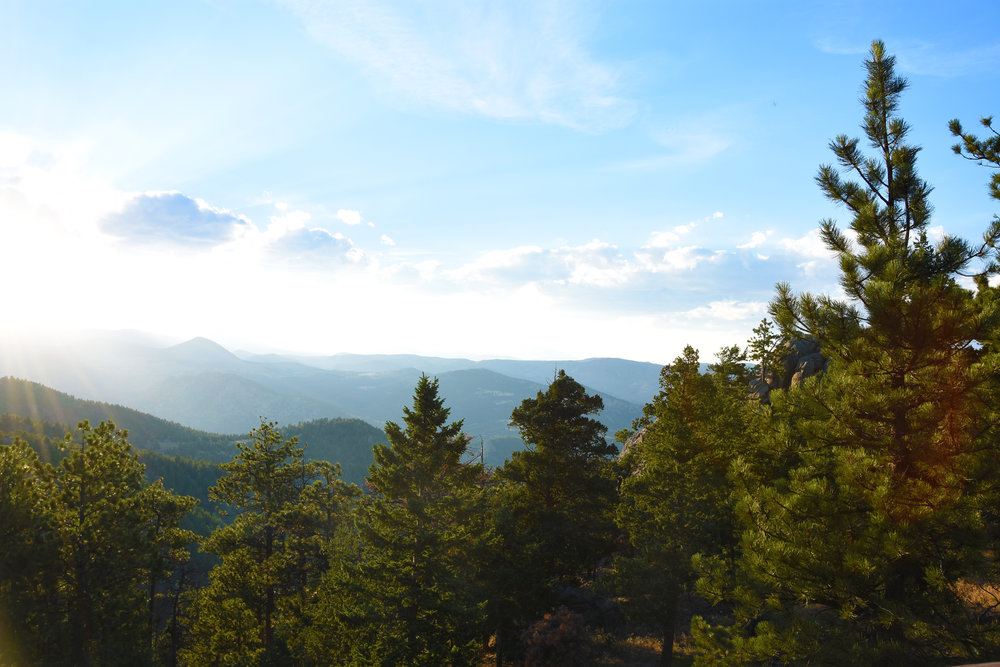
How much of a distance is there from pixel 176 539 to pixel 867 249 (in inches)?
1307

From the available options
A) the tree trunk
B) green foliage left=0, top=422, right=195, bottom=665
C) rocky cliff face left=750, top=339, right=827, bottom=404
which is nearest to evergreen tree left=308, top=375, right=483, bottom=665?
the tree trunk

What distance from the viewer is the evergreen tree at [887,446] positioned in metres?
8.20

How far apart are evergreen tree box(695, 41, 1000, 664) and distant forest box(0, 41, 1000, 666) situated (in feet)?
0.15

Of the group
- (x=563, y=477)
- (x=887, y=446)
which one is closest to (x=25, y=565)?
(x=563, y=477)

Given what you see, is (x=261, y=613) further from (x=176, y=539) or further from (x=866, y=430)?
(x=866, y=430)

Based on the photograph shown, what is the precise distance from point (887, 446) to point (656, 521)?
1289cm

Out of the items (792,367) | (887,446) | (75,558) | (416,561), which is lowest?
(75,558)

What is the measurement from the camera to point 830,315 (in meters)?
8.96

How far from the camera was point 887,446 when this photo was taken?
8.95 meters

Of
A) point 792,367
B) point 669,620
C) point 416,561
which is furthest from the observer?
point 792,367

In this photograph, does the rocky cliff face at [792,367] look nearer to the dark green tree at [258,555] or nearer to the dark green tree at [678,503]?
the dark green tree at [678,503]

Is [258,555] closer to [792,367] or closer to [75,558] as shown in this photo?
[75,558]

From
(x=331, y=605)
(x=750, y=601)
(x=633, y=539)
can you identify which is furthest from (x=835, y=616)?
(x=331, y=605)

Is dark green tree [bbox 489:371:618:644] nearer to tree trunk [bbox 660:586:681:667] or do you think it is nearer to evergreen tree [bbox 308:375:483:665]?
evergreen tree [bbox 308:375:483:665]
